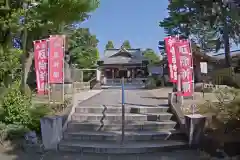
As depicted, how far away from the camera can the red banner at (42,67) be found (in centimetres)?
895

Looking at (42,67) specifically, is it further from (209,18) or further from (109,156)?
(209,18)

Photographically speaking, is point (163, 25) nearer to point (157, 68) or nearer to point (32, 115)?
point (157, 68)

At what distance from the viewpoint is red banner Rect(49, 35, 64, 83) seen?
880 centimetres

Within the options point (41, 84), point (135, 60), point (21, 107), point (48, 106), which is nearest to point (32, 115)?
point (21, 107)

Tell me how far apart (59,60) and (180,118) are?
4.83 meters

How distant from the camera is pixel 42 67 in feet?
29.6

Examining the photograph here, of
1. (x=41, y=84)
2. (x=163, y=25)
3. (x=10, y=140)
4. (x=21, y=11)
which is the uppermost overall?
(x=163, y=25)

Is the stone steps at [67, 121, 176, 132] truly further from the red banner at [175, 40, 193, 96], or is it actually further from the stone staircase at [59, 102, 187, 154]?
the red banner at [175, 40, 193, 96]

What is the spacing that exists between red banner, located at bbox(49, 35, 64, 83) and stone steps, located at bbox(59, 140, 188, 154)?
318 cm

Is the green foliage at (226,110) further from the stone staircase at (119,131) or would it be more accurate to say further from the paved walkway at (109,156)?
the paved walkway at (109,156)

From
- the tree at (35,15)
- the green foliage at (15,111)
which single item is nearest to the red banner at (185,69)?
the tree at (35,15)

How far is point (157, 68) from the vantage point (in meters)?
29.7

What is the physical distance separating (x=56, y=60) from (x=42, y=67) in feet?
2.01

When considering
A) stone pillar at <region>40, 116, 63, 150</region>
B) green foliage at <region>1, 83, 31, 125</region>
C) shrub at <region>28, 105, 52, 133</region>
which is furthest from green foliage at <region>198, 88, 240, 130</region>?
green foliage at <region>1, 83, 31, 125</region>
